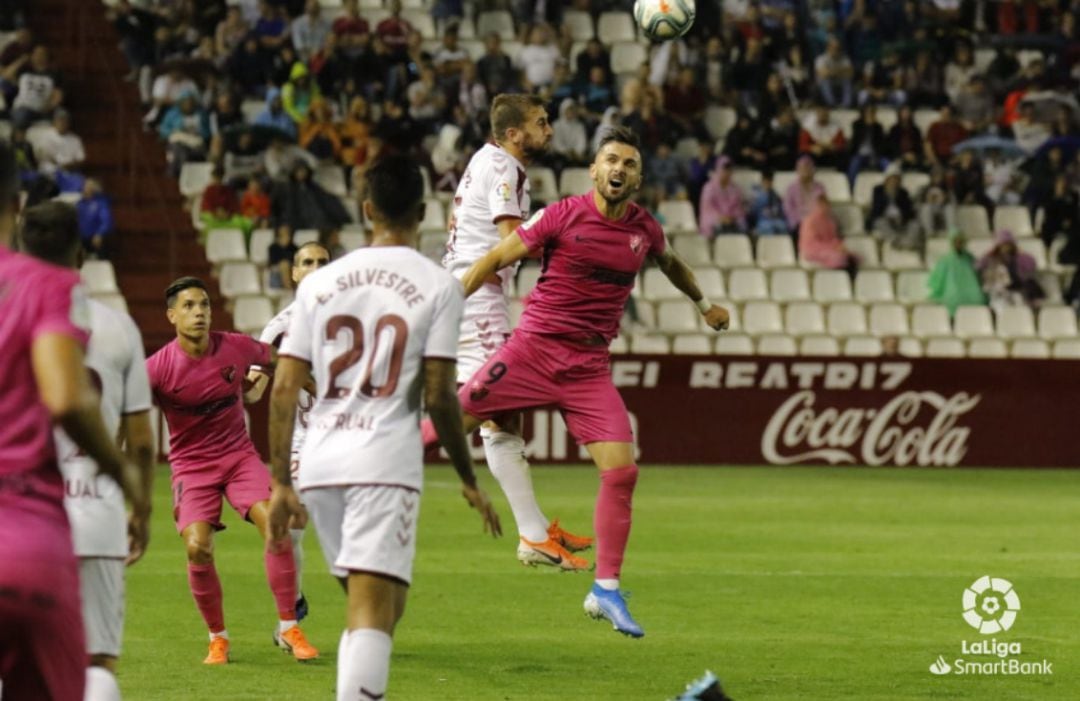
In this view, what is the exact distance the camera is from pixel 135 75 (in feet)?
91.4

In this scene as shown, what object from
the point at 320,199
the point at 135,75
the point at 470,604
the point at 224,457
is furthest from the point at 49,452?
the point at 135,75

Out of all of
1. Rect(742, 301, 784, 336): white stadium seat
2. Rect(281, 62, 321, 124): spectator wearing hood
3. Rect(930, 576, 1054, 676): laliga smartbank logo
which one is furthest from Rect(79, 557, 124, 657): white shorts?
Rect(281, 62, 321, 124): spectator wearing hood

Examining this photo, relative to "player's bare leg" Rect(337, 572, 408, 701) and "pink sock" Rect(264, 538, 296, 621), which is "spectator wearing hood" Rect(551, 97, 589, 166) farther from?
"player's bare leg" Rect(337, 572, 408, 701)

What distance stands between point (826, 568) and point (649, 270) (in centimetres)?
1168

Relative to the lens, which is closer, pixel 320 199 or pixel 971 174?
pixel 320 199

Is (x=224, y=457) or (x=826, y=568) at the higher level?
(x=224, y=457)

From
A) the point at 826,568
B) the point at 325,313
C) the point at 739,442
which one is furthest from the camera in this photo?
the point at 739,442

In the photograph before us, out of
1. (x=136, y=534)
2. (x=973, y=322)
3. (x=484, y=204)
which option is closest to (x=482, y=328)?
(x=484, y=204)

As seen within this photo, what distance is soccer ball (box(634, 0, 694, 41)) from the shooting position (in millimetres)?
14203

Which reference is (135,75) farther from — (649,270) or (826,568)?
(826,568)

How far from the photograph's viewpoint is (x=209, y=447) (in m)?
10.6

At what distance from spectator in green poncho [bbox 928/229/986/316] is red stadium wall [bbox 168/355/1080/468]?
3.42m

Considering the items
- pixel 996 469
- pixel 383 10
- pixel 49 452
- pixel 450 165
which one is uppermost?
pixel 383 10

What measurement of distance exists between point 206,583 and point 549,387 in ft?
6.55
